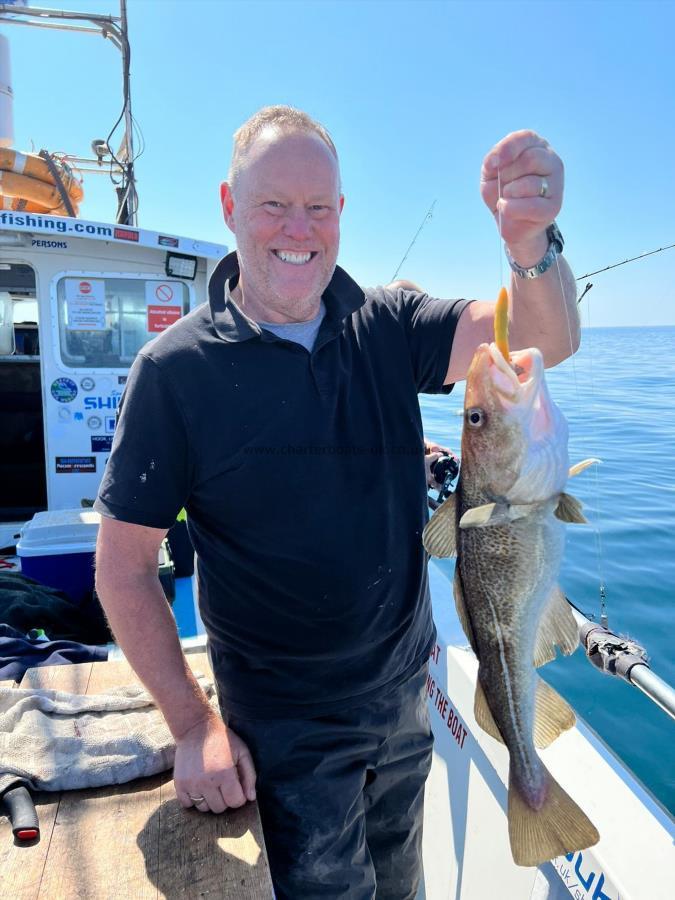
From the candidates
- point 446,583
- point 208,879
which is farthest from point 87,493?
point 208,879

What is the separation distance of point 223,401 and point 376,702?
1.05 meters

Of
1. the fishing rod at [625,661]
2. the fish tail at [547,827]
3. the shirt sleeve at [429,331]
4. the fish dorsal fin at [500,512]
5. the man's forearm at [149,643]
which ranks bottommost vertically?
the fish tail at [547,827]

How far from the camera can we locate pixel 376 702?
6.86 feet

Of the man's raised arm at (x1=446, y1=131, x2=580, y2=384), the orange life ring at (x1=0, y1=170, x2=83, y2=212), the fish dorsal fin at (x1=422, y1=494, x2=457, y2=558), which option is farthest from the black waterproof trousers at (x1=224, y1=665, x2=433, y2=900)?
the orange life ring at (x1=0, y1=170, x2=83, y2=212)

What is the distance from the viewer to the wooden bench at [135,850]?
5.28 ft

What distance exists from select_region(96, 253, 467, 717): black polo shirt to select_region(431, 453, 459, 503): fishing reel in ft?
7.29

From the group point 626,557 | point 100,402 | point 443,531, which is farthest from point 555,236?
point 626,557

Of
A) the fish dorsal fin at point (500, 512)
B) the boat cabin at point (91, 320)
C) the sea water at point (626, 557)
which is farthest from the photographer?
the boat cabin at point (91, 320)

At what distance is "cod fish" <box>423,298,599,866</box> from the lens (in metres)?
1.68

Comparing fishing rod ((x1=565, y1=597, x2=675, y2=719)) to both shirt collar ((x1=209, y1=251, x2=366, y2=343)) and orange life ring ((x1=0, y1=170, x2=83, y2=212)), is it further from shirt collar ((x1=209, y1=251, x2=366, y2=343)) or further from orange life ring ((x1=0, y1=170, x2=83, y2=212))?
orange life ring ((x1=0, y1=170, x2=83, y2=212))

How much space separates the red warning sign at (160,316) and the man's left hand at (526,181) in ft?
17.2

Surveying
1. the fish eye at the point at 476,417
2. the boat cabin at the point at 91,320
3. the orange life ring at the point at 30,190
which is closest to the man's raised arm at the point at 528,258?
the fish eye at the point at 476,417

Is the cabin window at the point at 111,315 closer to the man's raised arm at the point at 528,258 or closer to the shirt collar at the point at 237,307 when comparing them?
the shirt collar at the point at 237,307

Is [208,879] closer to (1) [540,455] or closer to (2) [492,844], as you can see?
(1) [540,455]
